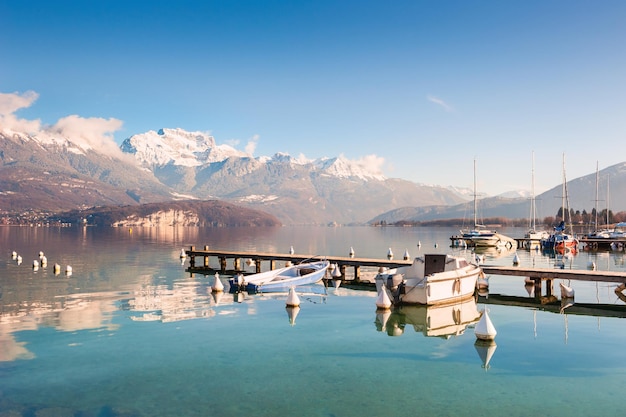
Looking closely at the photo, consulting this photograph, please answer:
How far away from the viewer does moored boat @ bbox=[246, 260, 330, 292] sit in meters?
44.6

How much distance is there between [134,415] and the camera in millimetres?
16891

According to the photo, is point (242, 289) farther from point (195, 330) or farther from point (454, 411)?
point (454, 411)

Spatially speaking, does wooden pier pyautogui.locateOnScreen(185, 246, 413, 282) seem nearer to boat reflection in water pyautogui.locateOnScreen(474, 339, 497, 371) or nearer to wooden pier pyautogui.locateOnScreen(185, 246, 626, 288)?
wooden pier pyautogui.locateOnScreen(185, 246, 626, 288)

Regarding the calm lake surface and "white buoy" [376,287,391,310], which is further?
"white buoy" [376,287,391,310]

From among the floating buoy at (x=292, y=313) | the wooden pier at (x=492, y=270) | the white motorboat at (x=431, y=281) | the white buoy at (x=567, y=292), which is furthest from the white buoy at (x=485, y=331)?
the wooden pier at (x=492, y=270)

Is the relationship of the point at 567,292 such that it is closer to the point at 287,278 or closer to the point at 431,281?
the point at 431,281

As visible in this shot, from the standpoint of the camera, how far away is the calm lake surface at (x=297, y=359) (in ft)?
59.4

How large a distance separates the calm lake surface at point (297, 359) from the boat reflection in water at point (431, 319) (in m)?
0.14

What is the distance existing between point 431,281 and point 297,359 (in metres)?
15.4

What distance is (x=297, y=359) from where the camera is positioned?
23703 millimetres

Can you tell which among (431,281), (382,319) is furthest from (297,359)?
(431,281)

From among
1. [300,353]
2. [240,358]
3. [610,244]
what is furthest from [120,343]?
[610,244]

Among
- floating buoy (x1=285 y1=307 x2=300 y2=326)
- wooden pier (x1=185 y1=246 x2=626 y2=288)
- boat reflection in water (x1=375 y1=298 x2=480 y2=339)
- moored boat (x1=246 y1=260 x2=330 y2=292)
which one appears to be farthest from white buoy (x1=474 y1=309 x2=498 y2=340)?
moored boat (x1=246 y1=260 x2=330 y2=292)

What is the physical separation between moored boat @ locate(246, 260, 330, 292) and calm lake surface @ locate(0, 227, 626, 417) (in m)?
3.17
